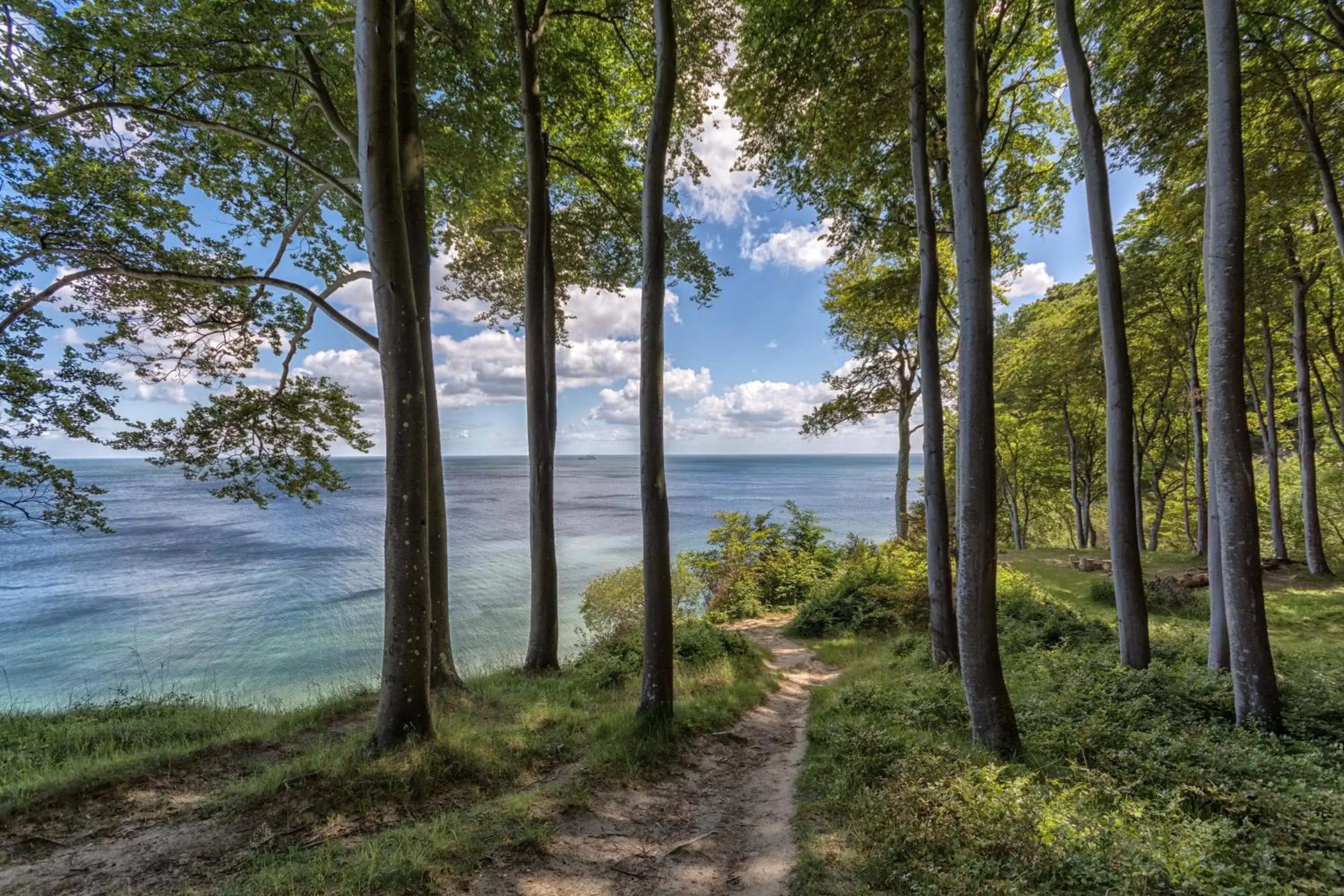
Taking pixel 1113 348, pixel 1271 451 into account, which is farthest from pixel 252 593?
pixel 1271 451

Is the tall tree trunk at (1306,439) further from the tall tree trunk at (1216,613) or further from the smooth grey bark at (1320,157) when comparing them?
the tall tree trunk at (1216,613)

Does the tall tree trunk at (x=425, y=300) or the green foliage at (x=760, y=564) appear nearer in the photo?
the tall tree trunk at (x=425, y=300)

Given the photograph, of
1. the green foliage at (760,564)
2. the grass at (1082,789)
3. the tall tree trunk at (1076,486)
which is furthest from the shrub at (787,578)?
the tall tree trunk at (1076,486)

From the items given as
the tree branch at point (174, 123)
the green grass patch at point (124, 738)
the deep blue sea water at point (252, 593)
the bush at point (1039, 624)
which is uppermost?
the tree branch at point (174, 123)

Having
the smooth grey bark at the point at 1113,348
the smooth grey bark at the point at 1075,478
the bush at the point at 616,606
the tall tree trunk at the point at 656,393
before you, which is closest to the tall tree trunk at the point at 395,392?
the tall tree trunk at the point at 656,393

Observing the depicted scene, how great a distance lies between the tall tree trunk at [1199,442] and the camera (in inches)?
516

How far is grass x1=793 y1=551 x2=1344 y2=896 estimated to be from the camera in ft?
8.55

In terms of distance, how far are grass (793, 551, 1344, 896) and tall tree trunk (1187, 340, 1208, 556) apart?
30.1 feet

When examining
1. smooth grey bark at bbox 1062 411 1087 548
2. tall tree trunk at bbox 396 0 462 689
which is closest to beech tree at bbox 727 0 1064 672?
tall tree trunk at bbox 396 0 462 689

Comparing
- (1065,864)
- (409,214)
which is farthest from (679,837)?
(409,214)

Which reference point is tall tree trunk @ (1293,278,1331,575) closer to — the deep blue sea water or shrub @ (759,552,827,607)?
shrub @ (759,552,827,607)

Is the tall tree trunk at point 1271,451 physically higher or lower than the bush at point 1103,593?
higher

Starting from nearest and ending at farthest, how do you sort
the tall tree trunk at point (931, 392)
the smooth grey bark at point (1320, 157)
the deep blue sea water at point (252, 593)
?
the tall tree trunk at point (931, 392) < the smooth grey bark at point (1320, 157) < the deep blue sea water at point (252, 593)

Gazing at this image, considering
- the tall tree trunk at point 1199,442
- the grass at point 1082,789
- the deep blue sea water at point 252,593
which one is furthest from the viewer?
the tall tree trunk at point 1199,442
